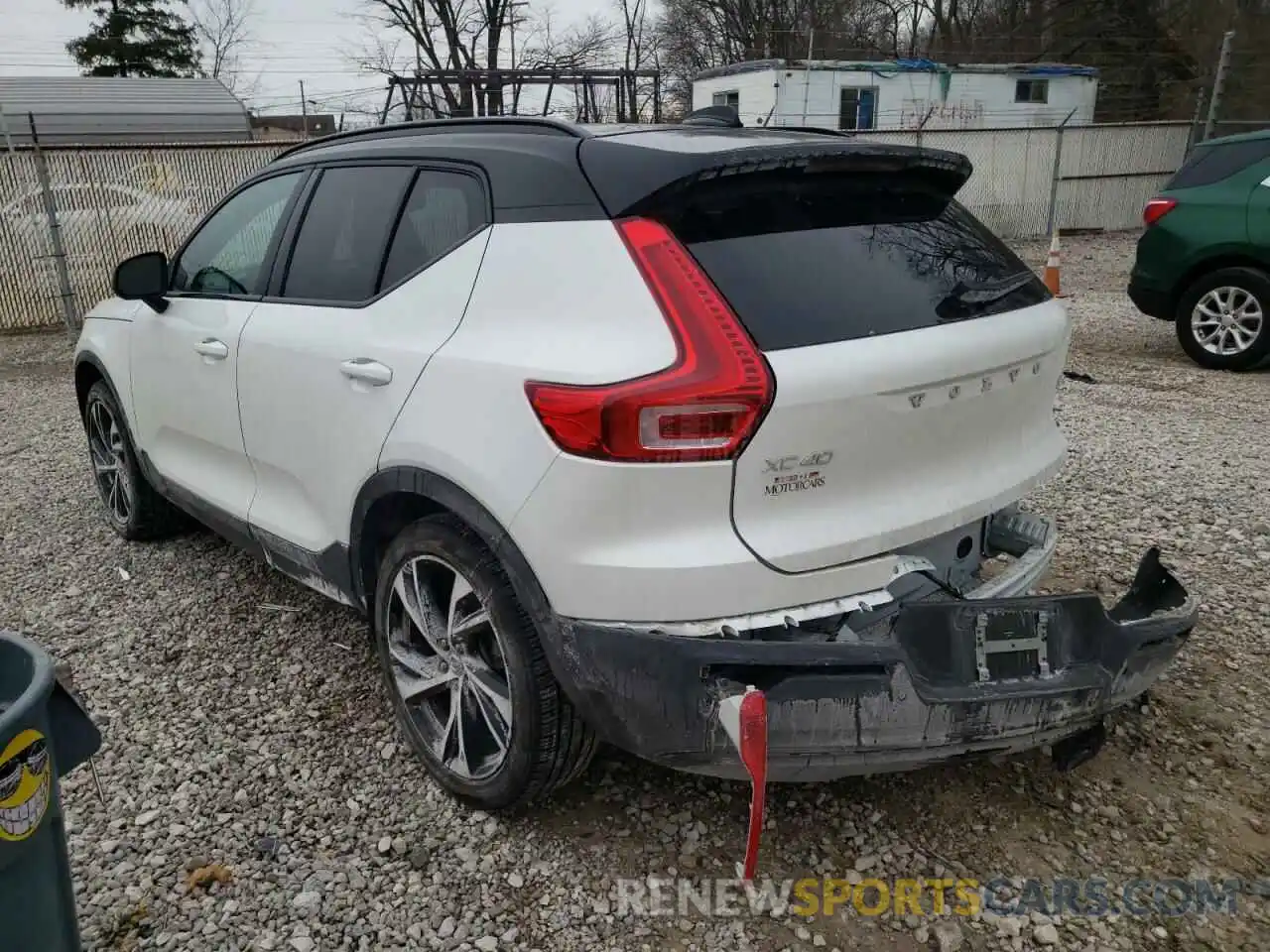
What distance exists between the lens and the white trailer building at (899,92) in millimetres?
22203

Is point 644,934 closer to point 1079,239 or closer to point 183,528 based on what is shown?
point 183,528

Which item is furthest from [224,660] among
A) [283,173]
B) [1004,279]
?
[1004,279]

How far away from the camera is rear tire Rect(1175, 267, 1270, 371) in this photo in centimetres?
740

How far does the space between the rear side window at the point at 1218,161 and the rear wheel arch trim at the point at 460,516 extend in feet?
24.6

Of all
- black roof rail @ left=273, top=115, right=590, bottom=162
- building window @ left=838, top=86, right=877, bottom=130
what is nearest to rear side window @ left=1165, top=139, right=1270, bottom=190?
black roof rail @ left=273, top=115, right=590, bottom=162

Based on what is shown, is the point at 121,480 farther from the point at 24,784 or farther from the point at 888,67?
the point at 888,67

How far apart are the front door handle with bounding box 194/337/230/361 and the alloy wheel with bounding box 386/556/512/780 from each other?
126 centimetres

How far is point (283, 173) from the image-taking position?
355cm

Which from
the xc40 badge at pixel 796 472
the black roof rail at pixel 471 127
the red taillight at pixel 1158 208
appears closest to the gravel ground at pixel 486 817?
the xc40 badge at pixel 796 472

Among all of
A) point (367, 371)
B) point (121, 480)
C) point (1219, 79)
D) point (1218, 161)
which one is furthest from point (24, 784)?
point (1219, 79)

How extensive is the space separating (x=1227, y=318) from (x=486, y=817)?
7.42m

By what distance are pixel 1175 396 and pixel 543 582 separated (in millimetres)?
6425

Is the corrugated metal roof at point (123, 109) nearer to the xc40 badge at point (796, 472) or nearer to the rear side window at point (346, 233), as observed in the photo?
the rear side window at point (346, 233)

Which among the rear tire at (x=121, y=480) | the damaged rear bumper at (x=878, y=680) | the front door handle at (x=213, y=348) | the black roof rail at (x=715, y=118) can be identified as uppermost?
the black roof rail at (x=715, y=118)
